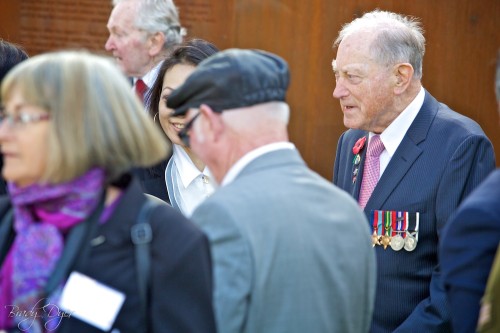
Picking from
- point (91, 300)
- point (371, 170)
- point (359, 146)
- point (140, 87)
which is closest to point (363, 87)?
point (359, 146)

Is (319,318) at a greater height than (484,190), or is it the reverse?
(484,190)

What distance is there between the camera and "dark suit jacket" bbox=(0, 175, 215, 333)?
8.50 ft

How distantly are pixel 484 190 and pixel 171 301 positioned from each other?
106 cm

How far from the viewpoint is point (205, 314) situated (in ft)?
8.64

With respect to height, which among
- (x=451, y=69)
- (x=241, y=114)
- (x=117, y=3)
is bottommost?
(x=451, y=69)

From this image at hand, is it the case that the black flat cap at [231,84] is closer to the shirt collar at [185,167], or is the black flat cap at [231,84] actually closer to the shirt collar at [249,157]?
the shirt collar at [249,157]

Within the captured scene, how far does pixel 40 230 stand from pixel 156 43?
3.94 metres

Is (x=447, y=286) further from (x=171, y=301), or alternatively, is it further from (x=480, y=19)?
(x=480, y=19)

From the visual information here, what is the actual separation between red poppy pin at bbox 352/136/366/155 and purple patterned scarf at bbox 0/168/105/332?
2.22 metres

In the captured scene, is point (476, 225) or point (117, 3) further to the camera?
point (117, 3)

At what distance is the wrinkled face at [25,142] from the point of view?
256cm

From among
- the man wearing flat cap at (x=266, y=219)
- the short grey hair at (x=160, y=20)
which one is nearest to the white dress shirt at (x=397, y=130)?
the man wearing flat cap at (x=266, y=219)

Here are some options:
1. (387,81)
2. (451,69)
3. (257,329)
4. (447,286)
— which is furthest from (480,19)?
(257,329)

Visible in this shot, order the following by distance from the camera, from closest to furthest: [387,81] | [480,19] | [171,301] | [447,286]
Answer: [171,301] < [447,286] < [387,81] < [480,19]
